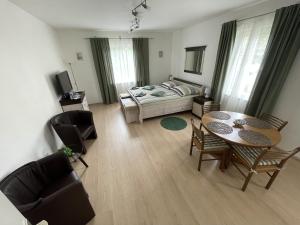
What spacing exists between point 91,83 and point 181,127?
3.58 meters

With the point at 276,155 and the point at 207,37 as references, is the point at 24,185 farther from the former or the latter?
the point at 207,37

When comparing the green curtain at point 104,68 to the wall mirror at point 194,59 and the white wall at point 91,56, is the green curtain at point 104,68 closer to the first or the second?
the white wall at point 91,56

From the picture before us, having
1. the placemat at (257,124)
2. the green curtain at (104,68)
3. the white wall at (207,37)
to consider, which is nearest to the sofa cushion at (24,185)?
the placemat at (257,124)

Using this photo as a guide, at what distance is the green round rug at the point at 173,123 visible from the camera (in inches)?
131

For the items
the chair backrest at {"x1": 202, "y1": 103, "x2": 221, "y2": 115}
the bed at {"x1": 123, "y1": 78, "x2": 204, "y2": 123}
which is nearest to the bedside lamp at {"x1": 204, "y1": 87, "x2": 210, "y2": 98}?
the bed at {"x1": 123, "y1": 78, "x2": 204, "y2": 123}

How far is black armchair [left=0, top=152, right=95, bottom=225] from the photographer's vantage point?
3.66 ft

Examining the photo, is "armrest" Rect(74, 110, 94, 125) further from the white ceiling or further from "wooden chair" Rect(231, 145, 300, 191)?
"wooden chair" Rect(231, 145, 300, 191)

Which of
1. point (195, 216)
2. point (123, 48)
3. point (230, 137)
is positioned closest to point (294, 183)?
point (230, 137)

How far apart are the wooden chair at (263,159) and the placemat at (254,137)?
116 mm

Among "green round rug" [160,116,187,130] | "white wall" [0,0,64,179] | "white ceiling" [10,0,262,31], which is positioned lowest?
"green round rug" [160,116,187,130]

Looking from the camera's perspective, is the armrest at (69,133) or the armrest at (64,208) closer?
the armrest at (64,208)

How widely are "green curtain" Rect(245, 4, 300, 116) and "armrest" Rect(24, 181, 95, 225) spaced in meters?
3.10

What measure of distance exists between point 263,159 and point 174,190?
1172 millimetres

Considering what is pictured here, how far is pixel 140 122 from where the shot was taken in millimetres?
3619
